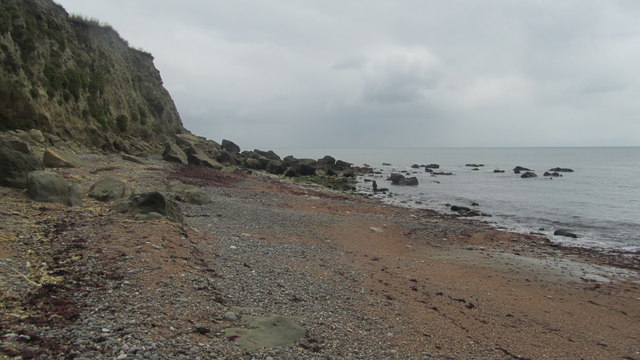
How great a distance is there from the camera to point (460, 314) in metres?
8.66

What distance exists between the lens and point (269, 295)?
25.1 ft

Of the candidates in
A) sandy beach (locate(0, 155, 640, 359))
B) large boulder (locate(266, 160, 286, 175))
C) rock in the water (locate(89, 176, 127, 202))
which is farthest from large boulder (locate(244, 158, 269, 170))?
rock in the water (locate(89, 176, 127, 202))

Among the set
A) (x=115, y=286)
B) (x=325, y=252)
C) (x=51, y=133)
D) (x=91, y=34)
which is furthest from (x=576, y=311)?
(x=91, y=34)

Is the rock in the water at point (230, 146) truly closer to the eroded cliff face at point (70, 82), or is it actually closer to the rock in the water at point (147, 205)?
the eroded cliff face at point (70, 82)

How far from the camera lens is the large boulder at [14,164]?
1148cm

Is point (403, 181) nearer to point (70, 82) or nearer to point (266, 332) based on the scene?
point (70, 82)

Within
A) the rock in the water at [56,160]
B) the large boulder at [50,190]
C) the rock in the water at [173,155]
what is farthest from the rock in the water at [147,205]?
the rock in the water at [173,155]

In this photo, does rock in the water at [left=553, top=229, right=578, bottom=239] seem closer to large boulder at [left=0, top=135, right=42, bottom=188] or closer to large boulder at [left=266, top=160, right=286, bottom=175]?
large boulder at [left=0, top=135, right=42, bottom=188]

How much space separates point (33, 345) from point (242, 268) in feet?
15.3

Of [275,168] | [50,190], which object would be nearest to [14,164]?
Result: [50,190]

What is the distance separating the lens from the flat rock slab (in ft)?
18.4

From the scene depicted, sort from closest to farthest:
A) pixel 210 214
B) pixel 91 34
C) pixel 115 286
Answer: pixel 115 286, pixel 210 214, pixel 91 34

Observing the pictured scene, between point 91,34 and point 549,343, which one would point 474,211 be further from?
A: point 91,34

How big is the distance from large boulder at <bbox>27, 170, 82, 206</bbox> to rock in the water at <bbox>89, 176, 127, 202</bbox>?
2.72 feet
